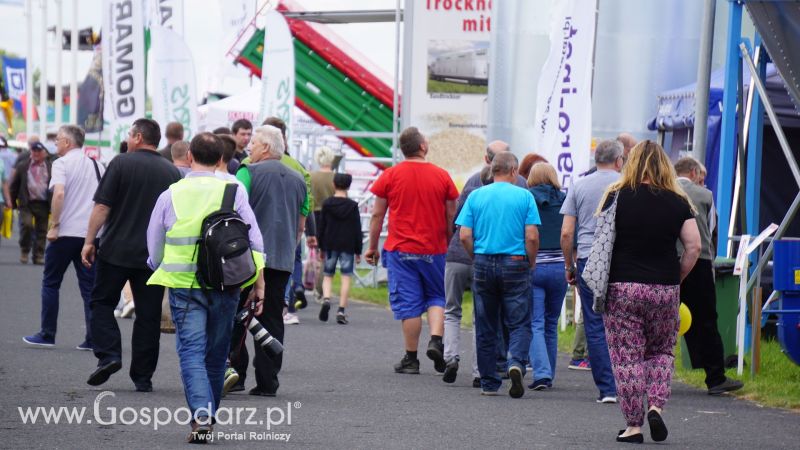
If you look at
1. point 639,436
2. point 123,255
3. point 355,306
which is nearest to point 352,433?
point 639,436

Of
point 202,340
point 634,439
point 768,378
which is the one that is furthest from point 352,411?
point 768,378

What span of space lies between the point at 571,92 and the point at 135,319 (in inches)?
237

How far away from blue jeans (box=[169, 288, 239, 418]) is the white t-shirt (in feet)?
15.1

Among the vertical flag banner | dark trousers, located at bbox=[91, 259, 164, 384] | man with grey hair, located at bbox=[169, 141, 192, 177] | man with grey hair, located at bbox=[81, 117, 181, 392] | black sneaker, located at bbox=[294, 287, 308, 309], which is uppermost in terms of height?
the vertical flag banner

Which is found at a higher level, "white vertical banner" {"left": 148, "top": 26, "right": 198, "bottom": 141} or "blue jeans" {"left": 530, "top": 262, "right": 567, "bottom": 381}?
"white vertical banner" {"left": 148, "top": 26, "right": 198, "bottom": 141}

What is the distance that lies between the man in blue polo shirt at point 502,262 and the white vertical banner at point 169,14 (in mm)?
11060

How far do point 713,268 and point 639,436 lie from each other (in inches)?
137

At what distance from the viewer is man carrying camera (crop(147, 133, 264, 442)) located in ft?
26.5

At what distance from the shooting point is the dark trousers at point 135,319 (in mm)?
10289

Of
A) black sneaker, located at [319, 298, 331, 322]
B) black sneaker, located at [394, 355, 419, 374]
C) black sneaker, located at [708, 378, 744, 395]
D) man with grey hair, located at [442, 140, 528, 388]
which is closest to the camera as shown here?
black sneaker, located at [708, 378, 744, 395]

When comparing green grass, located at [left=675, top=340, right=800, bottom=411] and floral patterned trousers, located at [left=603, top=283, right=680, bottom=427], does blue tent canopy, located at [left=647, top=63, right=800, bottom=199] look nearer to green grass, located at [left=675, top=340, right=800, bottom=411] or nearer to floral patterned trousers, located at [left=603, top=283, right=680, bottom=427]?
green grass, located at [left=675, top=340, right=800, bottom=411]

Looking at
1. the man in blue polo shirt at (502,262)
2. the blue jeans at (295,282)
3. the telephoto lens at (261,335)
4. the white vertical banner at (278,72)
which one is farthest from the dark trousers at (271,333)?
the white vertical banner at (278,72)

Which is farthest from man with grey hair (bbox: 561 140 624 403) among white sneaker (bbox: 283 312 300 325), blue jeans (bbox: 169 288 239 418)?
white sneaker (bbox: 283 312 300 325)

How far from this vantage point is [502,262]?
1074 centimetres
